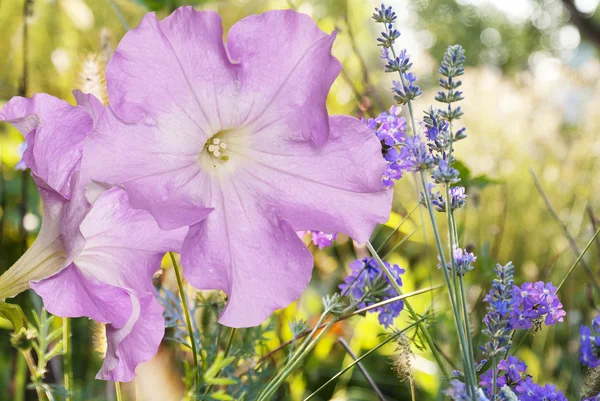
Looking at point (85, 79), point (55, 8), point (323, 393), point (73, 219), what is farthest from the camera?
point (55, 8)

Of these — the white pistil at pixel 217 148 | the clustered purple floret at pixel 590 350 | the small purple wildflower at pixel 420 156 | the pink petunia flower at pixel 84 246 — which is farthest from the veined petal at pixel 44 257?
the clustered purple floret at pixel 590 350

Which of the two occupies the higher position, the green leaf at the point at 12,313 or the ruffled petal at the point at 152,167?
the ruffled petal at the point at 152,167

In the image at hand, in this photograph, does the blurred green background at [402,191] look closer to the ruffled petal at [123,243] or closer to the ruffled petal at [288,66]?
the ruffled petal at [288,66]

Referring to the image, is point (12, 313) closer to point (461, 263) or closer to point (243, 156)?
point (243, 156)

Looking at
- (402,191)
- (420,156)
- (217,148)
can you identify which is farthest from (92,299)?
(402,191)

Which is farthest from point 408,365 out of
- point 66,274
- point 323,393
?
point 323,393

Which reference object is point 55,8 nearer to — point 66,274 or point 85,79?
point 85,79
